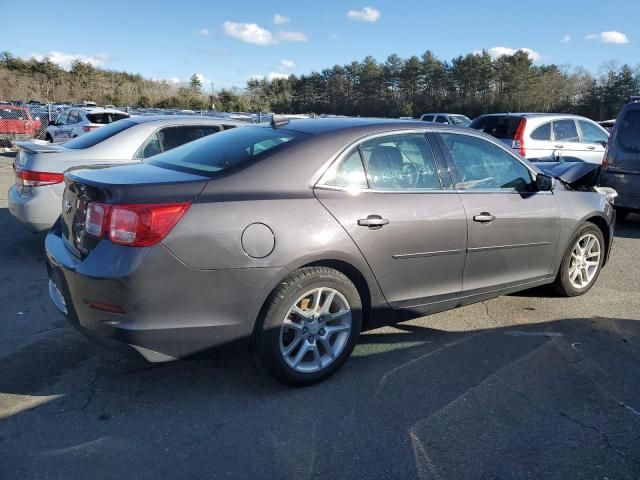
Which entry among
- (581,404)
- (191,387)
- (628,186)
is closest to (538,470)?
(581,404)

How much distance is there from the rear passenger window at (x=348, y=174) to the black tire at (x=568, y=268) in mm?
2322

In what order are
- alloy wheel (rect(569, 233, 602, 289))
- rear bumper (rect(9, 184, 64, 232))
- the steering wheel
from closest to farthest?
1. the steering wheel
2. alloy wheel (rect(569, 233, 602, 289))
3. rear bumper (rect(9, 184, 64, 232))

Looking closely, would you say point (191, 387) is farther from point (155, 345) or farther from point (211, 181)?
point (211, 181)

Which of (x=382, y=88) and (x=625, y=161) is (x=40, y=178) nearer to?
(x=625, y=161)

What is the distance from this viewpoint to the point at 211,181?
2904mm

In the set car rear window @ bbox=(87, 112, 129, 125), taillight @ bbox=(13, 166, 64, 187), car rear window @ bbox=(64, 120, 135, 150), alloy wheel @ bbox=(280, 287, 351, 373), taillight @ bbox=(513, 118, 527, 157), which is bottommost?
alloy wheel @ bbox=(280, 287, 351, 373)

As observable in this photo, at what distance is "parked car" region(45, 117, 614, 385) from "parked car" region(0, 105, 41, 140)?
69.1 feet

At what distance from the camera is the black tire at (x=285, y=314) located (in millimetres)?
2941

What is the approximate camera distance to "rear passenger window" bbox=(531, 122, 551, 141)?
34.3ft

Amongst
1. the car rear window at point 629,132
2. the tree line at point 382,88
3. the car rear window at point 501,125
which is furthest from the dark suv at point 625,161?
the tree line at point 382,88

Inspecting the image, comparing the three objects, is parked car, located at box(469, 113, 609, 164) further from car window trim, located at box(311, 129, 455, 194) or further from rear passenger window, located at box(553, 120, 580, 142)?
car window trim, located at box(311, 129, 455, 194)

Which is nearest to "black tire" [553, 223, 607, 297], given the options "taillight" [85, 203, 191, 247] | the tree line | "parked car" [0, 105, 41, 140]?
"taillight" [85, 203, 191, 247]

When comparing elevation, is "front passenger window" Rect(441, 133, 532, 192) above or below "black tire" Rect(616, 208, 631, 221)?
above

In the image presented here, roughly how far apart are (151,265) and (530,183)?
10.1ft
